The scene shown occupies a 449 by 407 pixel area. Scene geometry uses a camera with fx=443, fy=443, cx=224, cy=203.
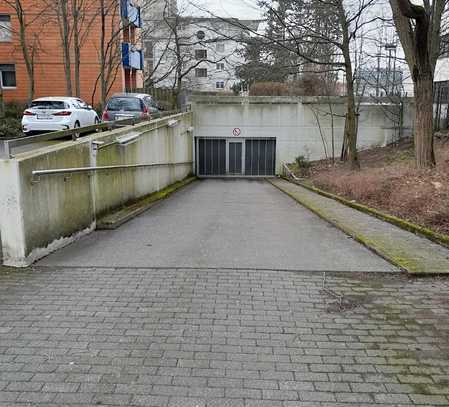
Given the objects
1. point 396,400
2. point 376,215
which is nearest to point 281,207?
point 376,215

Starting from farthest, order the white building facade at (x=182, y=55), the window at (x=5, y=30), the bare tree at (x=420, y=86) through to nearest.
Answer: the white building facade at (x=182, y=55), the window at (x=5, y=30), the bare tree at (x=420, y=86)

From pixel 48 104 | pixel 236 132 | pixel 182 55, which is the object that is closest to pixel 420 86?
pixel 48 104

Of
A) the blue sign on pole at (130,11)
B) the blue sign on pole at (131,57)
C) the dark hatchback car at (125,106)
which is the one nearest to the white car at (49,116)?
the dark hatchback car at (125,106)

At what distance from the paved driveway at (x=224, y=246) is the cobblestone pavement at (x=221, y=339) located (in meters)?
0.42

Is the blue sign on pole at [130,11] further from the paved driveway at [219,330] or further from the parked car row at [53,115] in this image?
the paved driveway at [219,330]

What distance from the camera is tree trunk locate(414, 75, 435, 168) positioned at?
1105 centimetres

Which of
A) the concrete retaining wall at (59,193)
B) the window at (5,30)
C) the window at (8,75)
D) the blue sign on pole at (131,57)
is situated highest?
the window at (5,30)

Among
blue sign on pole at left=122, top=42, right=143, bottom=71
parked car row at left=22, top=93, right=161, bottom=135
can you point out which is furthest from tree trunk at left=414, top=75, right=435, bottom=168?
blue sign on pole at left=122, top=42, right=143, bottom=71

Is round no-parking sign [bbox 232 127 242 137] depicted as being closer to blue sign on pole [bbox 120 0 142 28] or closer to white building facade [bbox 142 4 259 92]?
white building facade [bbox 142 4 259 92]

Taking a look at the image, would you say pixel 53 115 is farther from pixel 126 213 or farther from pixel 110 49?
pixel 110 49

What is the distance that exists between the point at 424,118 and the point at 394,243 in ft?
19.4

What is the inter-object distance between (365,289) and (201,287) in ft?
5.82

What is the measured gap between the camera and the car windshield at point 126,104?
1805 cm

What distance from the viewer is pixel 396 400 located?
112 inches
